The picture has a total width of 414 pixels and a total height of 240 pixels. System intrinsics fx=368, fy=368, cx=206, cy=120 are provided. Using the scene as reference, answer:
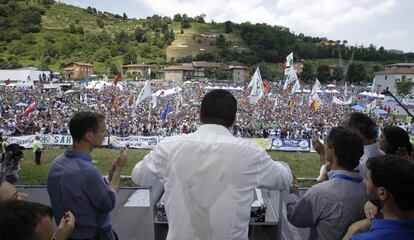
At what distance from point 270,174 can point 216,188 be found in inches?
13.8

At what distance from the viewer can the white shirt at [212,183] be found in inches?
83.7

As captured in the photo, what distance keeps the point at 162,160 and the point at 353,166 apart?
148 cm

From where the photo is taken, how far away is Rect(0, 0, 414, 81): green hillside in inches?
5236

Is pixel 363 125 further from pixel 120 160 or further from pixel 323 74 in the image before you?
pixel 323 74

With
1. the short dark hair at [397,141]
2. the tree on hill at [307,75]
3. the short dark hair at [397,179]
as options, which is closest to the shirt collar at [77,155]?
the short dark hair at [397,179]

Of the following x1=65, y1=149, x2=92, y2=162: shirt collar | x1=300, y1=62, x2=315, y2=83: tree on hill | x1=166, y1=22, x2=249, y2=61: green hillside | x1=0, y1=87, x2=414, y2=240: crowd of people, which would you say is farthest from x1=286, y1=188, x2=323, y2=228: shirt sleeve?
x1=166, y1=22, x2=249, y2=61: green hillside

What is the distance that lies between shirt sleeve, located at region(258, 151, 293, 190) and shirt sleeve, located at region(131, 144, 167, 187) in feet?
1.93

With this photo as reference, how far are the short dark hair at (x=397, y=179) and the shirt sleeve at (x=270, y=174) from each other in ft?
1.68

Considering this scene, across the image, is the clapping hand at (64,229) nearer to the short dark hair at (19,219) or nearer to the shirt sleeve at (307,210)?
the short dark hair at (19,219)

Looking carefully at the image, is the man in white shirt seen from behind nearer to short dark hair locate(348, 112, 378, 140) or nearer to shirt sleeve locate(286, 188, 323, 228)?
shirt sleeve locate(286, 188, 323, 228)

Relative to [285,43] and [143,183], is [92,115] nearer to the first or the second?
[143,183]

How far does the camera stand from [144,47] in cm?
15850

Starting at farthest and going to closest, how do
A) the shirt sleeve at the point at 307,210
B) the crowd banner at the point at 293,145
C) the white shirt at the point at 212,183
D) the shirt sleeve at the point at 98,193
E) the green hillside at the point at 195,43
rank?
the green hillside at the point at 195,43 < the crowd banner at the point at 293,145 < the shirt sleeve at the point at 98,193 < the shirt sleeve at the point at 307,210 < the white shirt at the point at 212,183

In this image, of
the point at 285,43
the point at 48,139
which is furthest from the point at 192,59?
the point at 48,139
